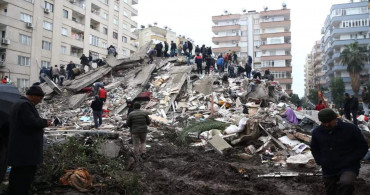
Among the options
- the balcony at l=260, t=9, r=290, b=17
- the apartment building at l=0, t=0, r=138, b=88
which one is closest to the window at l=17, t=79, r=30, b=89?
the apartment building at l=0, t=0, r=138, b=88

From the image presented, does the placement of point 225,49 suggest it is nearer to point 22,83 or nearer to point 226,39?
point 226,39

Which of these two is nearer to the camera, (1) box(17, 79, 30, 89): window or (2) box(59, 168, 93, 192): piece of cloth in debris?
(2) box(59, 168, 93, 192): piece of cloth in debris

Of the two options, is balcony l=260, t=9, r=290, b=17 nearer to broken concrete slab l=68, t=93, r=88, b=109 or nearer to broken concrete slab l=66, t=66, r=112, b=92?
broken concrete slab l=66, t=66, r=112, b=92

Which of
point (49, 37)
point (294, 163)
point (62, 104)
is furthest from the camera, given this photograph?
point (49, 37)

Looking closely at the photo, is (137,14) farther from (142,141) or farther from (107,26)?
(142,141)

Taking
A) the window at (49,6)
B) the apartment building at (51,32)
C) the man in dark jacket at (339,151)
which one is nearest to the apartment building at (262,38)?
the apartment building at (51,32)

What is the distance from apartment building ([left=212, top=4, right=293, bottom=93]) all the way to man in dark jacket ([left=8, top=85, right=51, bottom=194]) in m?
52.4

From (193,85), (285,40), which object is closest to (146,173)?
(193,85)

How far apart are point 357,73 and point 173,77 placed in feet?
114

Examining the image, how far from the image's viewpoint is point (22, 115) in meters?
3.12

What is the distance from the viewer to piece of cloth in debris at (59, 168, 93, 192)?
4176 millimetres

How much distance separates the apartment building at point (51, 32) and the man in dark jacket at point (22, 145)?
86.3ft

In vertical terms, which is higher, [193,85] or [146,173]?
[193,85]

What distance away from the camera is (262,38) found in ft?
182
